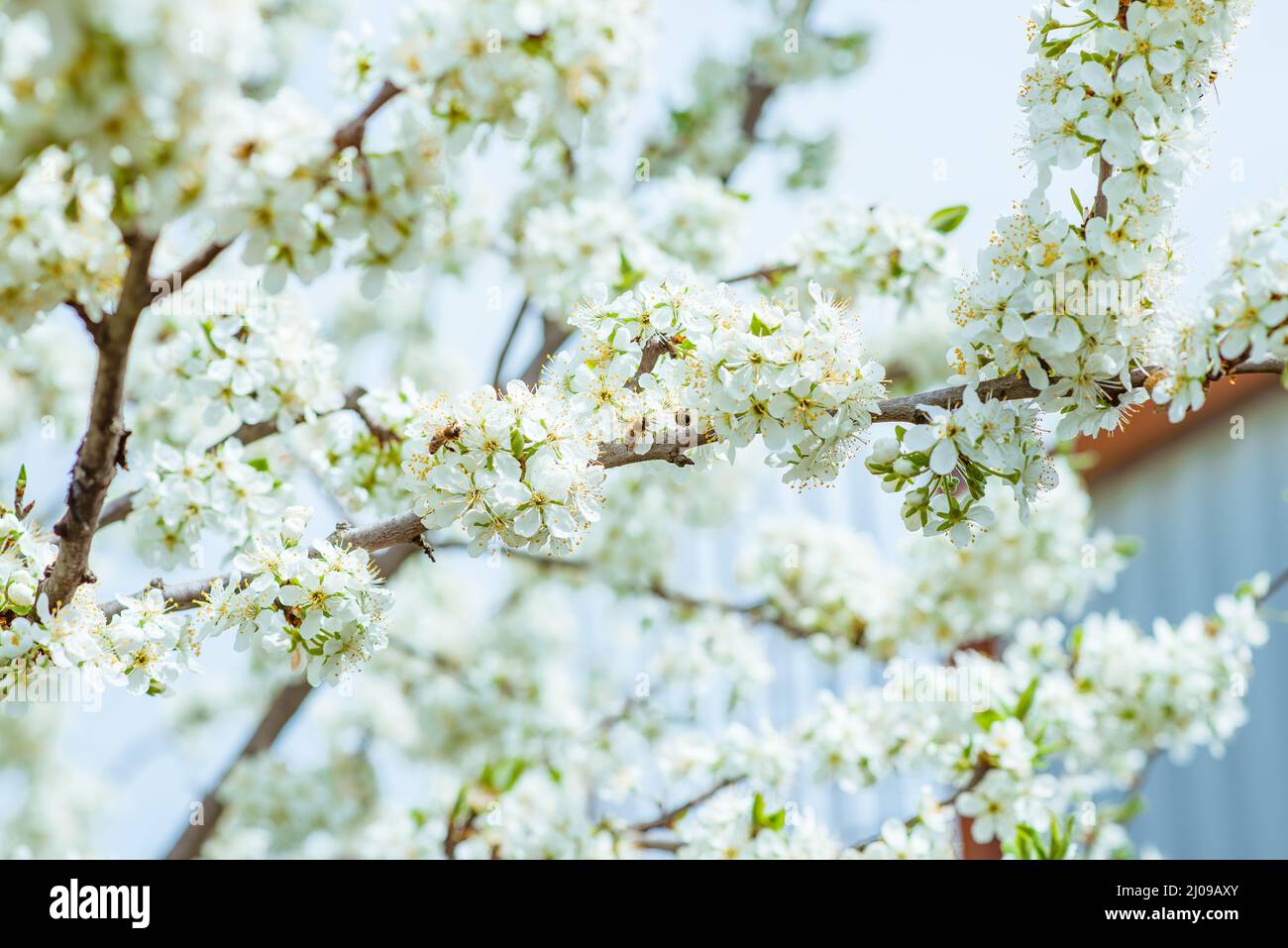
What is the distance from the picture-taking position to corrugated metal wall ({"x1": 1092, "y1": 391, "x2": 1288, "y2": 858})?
3.71 m

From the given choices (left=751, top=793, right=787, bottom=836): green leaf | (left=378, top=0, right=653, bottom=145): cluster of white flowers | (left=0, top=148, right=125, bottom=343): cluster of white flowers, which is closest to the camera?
(left=378, top=0, right=653, bottom=145): cluster of white flowers

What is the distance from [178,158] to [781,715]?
4.08 metres

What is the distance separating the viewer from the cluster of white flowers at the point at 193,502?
1.62 m

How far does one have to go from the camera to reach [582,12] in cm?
114

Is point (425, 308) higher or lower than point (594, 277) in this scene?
higher

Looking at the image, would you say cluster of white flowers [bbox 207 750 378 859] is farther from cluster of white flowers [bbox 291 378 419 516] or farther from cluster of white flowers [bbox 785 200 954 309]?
cluster of white flowers [bbox 785 200 954 309]

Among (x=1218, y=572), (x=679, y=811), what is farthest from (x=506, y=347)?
(x=1218, y=572)

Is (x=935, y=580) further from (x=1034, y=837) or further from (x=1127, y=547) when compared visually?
(x=1034, y=837)

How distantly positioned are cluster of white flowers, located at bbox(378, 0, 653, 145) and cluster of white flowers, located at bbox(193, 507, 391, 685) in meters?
0.55

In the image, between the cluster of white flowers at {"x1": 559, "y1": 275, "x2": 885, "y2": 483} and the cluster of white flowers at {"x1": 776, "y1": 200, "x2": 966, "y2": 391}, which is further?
the cluster of white flowers at {"x1": 776, "y1": 200, "x2": 966, "y2": 391}

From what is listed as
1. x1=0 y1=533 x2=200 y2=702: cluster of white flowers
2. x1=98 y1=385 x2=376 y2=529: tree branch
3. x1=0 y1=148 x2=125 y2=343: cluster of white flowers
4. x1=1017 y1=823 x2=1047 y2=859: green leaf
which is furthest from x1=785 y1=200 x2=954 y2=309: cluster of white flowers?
x1=0 y1=533 x2=200 y2=702: cluster of white flowers
